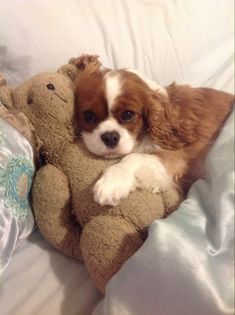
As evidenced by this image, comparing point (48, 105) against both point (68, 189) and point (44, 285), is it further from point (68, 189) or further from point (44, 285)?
point (44, 285)

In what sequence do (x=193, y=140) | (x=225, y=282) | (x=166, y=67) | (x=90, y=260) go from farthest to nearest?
1. (x=166, y=67)
2. (x=193, y=140)
3. (x=90, y=260)
4. (x=225, y=282)

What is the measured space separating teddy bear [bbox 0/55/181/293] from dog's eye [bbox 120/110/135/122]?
0.09 m

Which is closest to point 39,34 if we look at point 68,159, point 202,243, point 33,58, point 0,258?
point 33,58

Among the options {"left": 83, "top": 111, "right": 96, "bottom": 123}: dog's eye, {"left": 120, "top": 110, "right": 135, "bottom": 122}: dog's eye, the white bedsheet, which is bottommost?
the white bedsheet

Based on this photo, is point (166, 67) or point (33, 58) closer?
point (33, 58)

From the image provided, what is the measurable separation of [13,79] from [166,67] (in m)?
0.48

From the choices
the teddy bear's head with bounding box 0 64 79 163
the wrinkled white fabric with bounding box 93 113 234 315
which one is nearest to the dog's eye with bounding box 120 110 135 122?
the teddy bear's head with bounding box 0 64 79 163

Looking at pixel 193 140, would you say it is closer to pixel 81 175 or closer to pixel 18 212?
pixel 81 175

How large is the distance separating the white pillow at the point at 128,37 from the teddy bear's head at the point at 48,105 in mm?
164

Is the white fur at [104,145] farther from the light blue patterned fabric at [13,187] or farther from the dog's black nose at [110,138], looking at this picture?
the light blue patterned fabric at [13,187]

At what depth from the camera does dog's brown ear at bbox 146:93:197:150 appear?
3.14ft

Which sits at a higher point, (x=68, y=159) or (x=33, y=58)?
(x=33, y=58)

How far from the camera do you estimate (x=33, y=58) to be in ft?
3.68

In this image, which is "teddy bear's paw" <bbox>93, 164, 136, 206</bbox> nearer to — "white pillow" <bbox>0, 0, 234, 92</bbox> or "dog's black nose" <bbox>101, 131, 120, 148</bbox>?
"dog's black nose" <bbox>101, 131, 120, 148</bbox>
